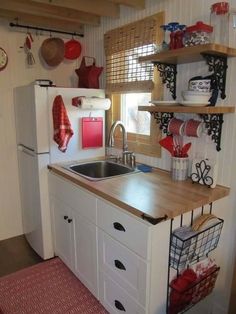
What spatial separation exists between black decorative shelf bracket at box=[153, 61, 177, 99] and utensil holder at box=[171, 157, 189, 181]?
443 mm

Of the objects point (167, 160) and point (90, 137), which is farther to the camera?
point (90, 137)

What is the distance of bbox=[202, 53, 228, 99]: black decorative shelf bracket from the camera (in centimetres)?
145

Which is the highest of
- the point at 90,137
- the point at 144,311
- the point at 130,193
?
the point at 90,137

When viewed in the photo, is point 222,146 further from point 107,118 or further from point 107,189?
point 107,118

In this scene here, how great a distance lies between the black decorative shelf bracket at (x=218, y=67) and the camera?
57.2 inches

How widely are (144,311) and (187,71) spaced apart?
1435 millimetres

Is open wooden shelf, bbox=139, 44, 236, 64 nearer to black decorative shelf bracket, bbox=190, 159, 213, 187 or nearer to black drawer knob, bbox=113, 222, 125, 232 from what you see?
black decorative shelf bracket, bbox=190, 159, 213, 187

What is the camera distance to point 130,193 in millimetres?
1518

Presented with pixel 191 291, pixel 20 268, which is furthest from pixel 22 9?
pixel 191 291

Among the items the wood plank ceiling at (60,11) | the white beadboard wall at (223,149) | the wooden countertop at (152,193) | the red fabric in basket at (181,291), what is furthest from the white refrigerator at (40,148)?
the red fabric in basket at (181,291)

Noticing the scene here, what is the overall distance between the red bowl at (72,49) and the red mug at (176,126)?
1.34m

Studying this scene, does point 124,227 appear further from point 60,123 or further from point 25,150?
point 25,150

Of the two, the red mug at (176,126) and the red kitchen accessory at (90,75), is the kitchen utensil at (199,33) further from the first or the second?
the red kitchen accessory at (90,75)

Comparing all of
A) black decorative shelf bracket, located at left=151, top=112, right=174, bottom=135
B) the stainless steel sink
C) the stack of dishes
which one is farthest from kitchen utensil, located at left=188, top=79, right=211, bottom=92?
the stainless steel sink
